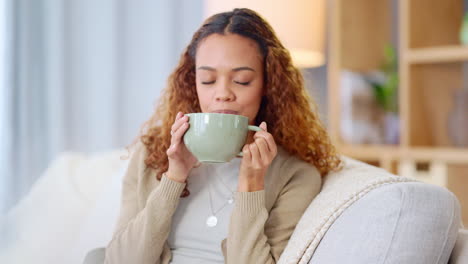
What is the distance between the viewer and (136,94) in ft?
7.25

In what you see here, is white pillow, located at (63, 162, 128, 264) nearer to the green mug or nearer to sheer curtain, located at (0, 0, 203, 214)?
sheer curtain, located at (0, 0, 203, 214)

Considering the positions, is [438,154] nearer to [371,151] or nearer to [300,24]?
[371,151]

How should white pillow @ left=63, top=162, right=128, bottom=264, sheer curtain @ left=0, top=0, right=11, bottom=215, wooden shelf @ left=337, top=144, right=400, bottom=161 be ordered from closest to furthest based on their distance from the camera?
1. white pillow @ left=63, top=162, right=128, bottom=264
2. sheer curtain @ left=0, top=0, right=11, bottom=215
3. wooden shelf @ left=337, top=144, right=400, bottom=161

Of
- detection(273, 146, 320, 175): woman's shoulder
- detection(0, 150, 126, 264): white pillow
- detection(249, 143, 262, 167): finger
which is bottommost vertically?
detection(0, 150, 126, 264): white pillow

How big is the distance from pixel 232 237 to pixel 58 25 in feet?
3.89

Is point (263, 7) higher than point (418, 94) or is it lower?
higher

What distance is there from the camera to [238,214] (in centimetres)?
91

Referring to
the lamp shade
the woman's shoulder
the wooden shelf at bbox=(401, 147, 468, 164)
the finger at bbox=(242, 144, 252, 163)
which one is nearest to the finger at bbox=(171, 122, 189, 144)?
the finger at bbox=(242, 144, 252, 163)

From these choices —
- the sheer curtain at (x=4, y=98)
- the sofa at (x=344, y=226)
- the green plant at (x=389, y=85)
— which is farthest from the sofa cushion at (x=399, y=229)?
the green plant at (x=389, y=85)

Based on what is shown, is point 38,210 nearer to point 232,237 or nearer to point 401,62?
point 232,237

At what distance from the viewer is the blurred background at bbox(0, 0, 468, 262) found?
161 centimetres

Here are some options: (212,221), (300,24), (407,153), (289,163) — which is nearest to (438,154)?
(407,153)

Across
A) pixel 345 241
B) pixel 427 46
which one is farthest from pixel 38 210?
pixel 427 46

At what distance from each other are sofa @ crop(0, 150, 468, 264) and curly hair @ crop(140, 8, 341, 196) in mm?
79
